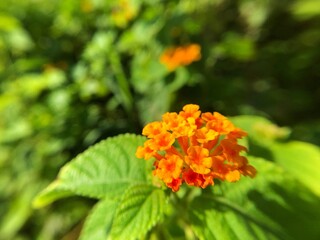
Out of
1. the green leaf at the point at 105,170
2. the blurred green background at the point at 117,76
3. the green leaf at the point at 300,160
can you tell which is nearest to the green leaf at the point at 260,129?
the green leaf at the point at 300,160

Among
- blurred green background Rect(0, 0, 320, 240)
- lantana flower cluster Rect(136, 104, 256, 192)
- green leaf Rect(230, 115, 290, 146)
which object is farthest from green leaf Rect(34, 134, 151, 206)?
blurred green background Rect(0, 0, 320, 240)

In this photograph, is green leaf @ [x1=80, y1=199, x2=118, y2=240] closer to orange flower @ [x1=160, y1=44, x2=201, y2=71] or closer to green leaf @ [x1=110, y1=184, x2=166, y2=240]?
green leaf @ [x1=110, y1=184, x2=166, y2=240]

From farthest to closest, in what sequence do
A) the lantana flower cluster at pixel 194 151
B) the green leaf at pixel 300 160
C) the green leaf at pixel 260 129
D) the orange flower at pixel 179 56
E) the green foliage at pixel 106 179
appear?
the orange flower at pixel 179 56
the green leaf at pixel 260 129
the green leaf at pixel 300 160
the green foliage at pixel 106 179
the lantana flower cluster at pixel 194 151

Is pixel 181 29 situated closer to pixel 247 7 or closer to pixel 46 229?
pixel 247 7

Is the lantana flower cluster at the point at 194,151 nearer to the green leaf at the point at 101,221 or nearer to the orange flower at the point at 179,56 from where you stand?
the green leaf at the point at 101,221

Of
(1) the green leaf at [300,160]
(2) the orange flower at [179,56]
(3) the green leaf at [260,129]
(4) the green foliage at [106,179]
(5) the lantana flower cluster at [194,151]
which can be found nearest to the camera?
(5) the lantana flower cluster at [194,151]

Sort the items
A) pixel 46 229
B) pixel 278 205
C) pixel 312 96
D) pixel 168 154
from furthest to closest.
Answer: pixel 312 96, pixel 46 229, pixel 278 205, pixel 168 154

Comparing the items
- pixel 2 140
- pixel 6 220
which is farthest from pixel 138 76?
pixel 6 220
